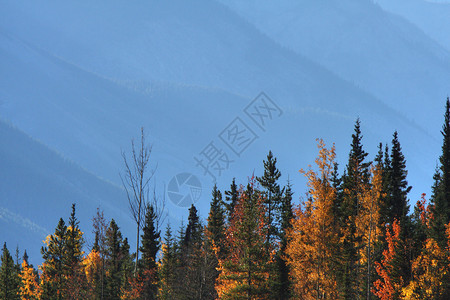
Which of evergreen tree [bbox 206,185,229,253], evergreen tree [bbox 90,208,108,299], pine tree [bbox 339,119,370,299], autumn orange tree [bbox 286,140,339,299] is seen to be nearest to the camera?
autumn orange tree [bbox 286,140,339,299]

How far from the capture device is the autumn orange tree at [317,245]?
40.1 meters

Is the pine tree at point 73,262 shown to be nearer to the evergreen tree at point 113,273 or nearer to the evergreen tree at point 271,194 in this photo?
the evergreen tree at point 113,273

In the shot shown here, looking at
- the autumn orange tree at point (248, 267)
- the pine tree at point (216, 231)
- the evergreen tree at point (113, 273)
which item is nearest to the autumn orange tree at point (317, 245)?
the autumn orange tree at point (248, 267)

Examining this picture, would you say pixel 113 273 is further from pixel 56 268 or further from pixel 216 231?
pixel 216 231

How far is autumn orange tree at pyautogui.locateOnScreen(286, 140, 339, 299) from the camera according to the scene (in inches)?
1580

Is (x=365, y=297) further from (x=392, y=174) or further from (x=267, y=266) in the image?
→ (x=392, y=174)

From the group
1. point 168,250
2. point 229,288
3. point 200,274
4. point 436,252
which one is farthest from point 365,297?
point 168,250

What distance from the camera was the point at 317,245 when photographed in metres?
40.2

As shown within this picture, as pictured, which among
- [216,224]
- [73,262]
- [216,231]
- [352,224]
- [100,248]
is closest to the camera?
[352,224]

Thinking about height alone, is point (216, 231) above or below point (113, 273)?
above

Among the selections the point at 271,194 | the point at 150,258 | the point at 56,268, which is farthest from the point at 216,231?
the point at 56,268

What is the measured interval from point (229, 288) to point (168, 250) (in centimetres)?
3352

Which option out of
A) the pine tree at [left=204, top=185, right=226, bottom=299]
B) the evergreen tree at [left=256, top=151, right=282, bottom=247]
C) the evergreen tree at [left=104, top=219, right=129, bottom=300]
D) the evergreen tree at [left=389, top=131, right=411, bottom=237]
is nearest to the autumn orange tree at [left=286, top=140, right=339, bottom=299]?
the evergreen tree at [left=256, top=151, right=282, bottom=247]

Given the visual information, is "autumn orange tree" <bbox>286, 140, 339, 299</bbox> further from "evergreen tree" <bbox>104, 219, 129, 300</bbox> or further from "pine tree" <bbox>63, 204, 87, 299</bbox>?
"evergreen tree" <bbox>104, 219, 129, 300</bbox>
